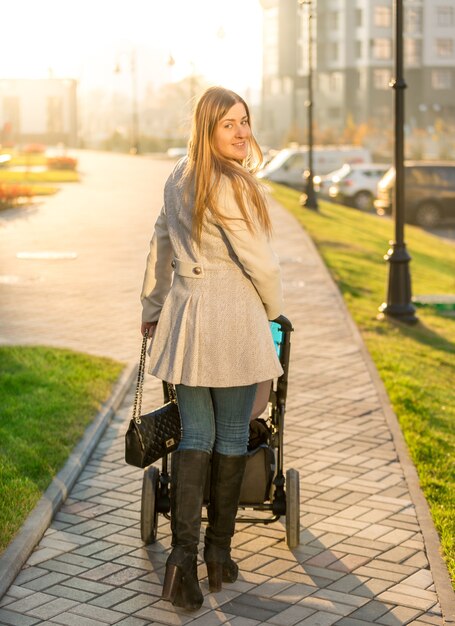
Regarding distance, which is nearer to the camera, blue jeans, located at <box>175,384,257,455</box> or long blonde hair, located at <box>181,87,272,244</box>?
long blonde hair, located at <box>181,87,272,244</box>

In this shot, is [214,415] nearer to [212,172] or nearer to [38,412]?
[212,172]

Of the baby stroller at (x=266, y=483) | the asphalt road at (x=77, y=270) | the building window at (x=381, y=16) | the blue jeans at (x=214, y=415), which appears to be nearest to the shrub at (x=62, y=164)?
the asphalt road at (x=77, y=270)

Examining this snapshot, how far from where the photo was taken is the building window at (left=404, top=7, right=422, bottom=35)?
311ft

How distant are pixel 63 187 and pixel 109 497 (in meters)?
29.2

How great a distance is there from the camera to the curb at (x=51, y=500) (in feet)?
15.9

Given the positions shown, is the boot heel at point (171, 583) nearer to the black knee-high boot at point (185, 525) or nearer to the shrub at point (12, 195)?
the black knee-high boot at point (185, 525)

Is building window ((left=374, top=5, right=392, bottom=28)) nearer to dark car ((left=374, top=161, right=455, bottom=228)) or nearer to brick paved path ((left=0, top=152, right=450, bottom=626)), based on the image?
dark car ((left=374, top=161, right=455, bottom=228))

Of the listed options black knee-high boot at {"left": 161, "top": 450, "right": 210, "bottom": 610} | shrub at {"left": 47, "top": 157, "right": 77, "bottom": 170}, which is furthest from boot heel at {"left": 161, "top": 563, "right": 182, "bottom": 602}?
shrub at {"left": 47, "top": 157, "right": 77, "bottom": 170}

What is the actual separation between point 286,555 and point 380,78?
9318 cm

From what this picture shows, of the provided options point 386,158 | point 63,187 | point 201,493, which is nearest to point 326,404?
point 201,493

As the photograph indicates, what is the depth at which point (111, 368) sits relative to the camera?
29.2 ft

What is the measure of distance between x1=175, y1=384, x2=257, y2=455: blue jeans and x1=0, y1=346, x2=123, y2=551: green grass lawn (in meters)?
1.05

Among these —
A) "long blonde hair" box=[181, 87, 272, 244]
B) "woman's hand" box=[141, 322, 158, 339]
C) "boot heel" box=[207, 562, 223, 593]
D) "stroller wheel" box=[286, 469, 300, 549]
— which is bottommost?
"boot heel" box=[207, 562, 223, 593]

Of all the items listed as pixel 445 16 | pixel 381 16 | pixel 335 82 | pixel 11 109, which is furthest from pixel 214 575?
pixel 335 82
